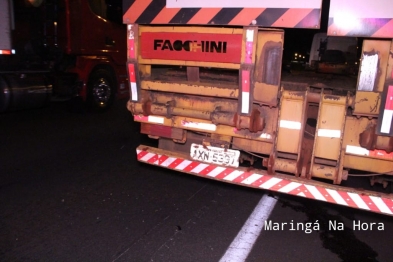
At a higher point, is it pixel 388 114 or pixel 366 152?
pixel 388 114

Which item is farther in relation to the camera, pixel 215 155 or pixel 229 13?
pixel 215 155

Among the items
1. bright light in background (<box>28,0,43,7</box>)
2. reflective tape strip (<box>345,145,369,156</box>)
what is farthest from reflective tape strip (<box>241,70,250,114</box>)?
bright light in background (<box>28,0,43,7</box>)

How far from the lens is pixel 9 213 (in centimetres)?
407

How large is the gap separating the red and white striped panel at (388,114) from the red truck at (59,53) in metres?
6.85

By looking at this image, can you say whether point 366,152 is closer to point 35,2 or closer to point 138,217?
point 138,217

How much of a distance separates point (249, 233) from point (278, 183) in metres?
0.70

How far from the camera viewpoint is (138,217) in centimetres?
413

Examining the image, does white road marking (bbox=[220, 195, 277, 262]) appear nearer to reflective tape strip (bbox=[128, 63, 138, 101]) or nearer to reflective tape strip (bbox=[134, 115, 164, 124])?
reflective tape strip (bbox=[134, 115, 164, 124])

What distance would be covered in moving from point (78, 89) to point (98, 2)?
2213 mm

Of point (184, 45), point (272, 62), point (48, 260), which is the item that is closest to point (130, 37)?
point (184, 45)

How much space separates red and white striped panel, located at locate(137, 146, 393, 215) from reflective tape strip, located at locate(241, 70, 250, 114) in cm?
63

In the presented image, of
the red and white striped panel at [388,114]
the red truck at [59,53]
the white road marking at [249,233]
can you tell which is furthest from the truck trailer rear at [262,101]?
the red truck at [59,53]

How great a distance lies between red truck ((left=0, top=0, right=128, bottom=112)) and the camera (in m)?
7.82

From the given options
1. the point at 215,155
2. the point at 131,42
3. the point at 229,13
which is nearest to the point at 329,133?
the point at 215,155
